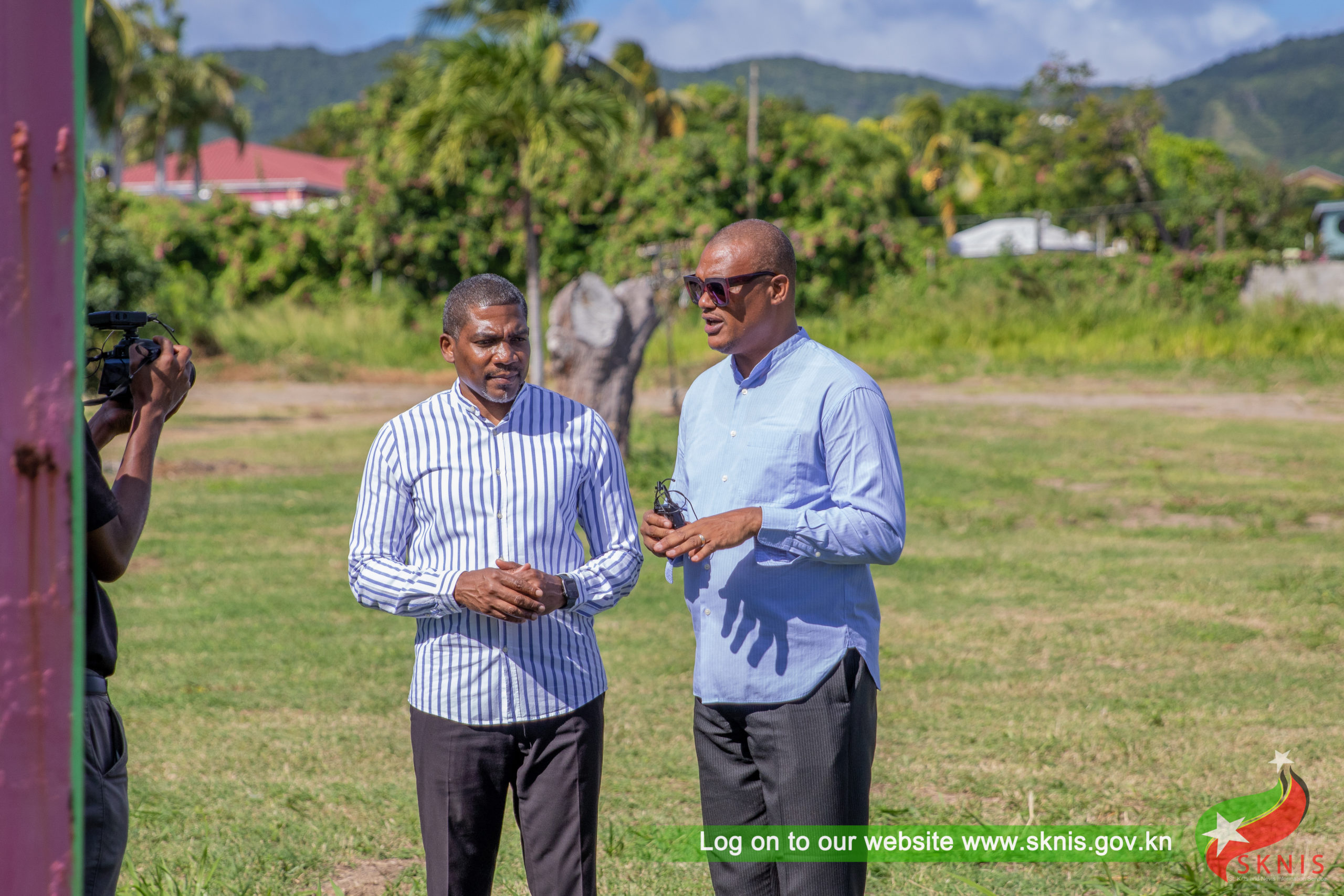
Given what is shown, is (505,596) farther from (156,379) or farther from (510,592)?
(156,379)

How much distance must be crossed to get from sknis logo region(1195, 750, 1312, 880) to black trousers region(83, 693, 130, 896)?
3162 millimetres

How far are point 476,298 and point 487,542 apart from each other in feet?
1.85

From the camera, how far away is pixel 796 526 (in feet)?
9.10

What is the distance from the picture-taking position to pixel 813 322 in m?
25.9

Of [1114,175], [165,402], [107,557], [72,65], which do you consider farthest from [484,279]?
[1114,175]

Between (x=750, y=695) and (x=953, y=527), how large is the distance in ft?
25.6

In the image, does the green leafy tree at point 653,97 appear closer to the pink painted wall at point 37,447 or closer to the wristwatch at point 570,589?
the wristwatch at point 570,589

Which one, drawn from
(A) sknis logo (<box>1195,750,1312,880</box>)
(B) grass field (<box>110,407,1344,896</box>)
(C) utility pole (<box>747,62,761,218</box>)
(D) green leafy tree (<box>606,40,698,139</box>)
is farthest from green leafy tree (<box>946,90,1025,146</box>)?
(A) sknis logo (<box>1195,750,1312,880</box>)

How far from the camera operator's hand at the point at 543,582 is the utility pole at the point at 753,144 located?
23.6 meters

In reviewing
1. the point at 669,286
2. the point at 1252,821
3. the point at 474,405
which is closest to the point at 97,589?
the point at 474,405

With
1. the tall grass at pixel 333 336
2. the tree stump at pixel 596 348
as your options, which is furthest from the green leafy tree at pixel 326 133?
the tree stump at pixel 596 348

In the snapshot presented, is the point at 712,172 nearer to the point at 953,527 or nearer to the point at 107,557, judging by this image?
the point at 953,527

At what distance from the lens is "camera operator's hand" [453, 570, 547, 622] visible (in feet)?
8.84

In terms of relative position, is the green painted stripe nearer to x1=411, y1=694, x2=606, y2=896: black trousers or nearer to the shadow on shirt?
x1=411, y1=694, x2=606, y2=896: black trousers
